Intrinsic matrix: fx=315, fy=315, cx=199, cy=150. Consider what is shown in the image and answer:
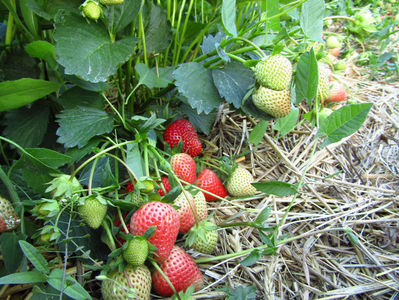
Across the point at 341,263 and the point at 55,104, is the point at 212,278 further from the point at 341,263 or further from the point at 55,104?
the point at 55,104

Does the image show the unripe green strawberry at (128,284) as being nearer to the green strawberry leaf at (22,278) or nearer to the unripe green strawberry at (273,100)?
the green strawberry leaf at (22,278)

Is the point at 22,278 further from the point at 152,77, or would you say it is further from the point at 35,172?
the point at 152,77

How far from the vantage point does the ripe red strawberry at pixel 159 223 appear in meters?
0.62

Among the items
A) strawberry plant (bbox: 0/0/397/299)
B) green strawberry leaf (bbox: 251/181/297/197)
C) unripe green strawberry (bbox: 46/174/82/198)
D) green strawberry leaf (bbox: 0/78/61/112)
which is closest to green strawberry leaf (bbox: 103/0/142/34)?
strawberry plant (bbox: 0/0/397/299)

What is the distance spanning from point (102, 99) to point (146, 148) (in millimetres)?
259

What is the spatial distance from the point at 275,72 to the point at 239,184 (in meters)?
0.36

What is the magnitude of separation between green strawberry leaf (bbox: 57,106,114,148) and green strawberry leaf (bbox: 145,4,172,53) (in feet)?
→ 0.93

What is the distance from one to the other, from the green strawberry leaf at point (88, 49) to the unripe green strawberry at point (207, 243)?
17.6 inches

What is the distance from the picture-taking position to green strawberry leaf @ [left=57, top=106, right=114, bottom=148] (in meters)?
0.82

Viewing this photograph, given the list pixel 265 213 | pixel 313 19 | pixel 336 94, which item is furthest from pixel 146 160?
pixel 336 94

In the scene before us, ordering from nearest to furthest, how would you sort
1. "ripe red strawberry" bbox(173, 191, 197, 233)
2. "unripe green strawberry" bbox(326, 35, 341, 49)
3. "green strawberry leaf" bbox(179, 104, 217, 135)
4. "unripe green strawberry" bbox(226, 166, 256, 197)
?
"ripe red strawberry" bbox(173, 191, 197, 233)
"unripe green strawberry" bbox(226, 166, 256, 197)
"green strawberry leaf" bbox(179, 104, 217, 135)
"unripe green strawberry" bbox(326, 35, 341, 49)

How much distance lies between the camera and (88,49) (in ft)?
2.63

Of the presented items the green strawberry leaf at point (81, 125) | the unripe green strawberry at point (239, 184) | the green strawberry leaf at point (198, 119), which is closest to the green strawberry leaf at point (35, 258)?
the green strawberry leaf at point (81, 125)

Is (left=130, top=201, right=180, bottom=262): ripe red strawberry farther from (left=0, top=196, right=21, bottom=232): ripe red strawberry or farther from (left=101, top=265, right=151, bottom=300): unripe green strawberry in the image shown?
(left=0, top=196, right=21, bottom=232): ripe red strawberry
